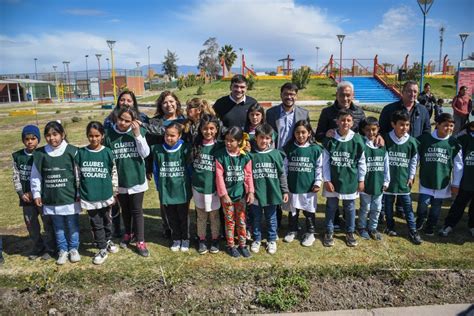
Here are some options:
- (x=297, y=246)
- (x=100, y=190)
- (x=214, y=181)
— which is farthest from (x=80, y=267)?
(x=297, y=246)

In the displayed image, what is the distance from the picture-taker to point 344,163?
429cm

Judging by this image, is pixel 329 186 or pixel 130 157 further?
pixel 329 186

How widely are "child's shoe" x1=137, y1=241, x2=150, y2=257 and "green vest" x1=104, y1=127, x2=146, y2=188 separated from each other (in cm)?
70

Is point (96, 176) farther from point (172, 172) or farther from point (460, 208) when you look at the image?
point (460, 208)

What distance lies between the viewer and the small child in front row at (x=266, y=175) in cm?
411

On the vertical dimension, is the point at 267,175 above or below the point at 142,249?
above

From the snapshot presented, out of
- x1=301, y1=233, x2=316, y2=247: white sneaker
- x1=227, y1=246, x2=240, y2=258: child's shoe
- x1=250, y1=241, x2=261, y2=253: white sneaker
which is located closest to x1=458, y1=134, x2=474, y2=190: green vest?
x1=301, y1=233, x2=316, y2=247: white sneaker

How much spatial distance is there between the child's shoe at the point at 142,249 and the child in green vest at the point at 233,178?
975 mm

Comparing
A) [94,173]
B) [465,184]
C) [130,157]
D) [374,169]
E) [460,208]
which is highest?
[130,157]

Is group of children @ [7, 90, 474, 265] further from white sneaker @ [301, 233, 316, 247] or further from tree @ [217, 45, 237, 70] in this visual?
tree @ [217, 45, 237, 70]

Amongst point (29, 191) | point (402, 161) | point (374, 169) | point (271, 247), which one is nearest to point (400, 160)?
point (402, 161)

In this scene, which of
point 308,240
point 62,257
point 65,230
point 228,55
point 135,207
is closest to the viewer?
point 62,257

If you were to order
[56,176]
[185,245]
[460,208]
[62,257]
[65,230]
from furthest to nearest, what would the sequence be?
1. [460,208]
2. [185,245]
3. [65,230]
4. [62,257]
5. [56,176]

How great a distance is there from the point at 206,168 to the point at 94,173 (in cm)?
121
